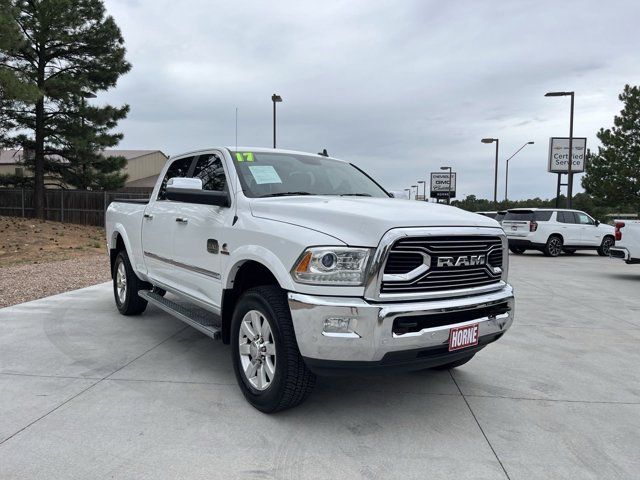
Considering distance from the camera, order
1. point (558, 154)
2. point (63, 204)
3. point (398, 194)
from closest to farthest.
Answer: point (398, 194) → point (63, 204) → point (558, 154)

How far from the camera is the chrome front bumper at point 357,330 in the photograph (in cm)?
293

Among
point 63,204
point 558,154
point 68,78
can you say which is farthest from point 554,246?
point 63,204

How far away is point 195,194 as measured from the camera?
3.87 metres

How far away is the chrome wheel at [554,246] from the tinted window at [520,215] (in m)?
1.07

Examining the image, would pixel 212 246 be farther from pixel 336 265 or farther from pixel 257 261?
pixel 336 265

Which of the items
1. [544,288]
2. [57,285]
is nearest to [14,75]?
[57,285]

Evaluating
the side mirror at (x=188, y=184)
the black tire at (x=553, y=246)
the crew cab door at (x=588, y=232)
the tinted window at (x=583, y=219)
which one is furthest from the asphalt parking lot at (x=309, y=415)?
the tinted window at (x=583, y=219)

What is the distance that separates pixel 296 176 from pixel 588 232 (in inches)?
660

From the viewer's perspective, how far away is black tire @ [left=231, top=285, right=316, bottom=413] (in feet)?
10.4

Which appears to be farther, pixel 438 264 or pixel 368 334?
pixel 438 264

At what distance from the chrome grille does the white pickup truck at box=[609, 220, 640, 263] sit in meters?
9.48

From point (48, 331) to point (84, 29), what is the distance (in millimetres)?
20310

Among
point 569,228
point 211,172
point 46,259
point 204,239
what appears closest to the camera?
point 204,239

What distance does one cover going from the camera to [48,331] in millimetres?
5562
